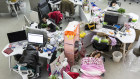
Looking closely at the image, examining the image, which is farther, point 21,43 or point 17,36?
point 21,43

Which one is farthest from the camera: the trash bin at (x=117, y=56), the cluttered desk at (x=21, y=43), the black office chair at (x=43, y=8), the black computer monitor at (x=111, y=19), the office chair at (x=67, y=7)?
the office chair at (x=67, y=7)

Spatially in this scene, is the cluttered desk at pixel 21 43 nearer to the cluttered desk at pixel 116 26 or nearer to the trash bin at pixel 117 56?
the cluttered desk at pixel 116 26

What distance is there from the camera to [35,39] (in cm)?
402

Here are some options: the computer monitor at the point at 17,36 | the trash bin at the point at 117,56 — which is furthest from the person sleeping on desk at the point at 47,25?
the trash bin at the point at 117,56

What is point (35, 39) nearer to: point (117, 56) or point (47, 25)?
point (47, 25)

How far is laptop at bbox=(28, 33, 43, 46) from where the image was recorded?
3.97 metres

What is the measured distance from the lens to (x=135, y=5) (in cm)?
755

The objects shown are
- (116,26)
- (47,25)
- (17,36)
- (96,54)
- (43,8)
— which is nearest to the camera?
(17,36)

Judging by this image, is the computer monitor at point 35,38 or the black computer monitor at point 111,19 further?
the black computer monitor at point 111,19

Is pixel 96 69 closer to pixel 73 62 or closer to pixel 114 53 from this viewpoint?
pixel 73 62

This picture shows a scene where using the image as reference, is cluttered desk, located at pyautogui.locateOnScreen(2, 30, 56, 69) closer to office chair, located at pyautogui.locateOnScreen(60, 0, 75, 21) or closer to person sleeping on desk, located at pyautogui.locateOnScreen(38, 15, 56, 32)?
person sleeping on desk, located at pyautogui.locateOnScreen(38, 15, 56, 32)

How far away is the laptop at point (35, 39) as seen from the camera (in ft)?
13.0

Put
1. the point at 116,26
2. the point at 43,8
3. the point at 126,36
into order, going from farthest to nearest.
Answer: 1. the point at 43,8
2. the point at 116,26
3. the point at 126,36

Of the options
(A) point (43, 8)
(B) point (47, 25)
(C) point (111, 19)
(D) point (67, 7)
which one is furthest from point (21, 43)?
(C) point (111, 19)
